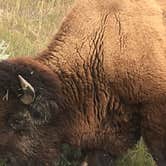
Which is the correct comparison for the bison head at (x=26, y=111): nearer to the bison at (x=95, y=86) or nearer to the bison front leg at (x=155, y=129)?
the bison at (x=95, y=86)

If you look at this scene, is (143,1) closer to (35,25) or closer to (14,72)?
(14,72)

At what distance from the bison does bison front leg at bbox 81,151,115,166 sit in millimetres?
546

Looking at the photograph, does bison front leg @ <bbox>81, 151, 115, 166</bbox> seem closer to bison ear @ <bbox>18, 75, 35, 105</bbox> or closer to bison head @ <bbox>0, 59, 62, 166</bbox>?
bison head @ <bbox>0, 59, 62, 166</bbox>

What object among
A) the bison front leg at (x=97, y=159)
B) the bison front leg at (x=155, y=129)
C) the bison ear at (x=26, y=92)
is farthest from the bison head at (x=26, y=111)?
the bison front leg at (x=97, y=159)

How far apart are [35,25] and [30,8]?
756mm

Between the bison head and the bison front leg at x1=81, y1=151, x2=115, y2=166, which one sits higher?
the bison head

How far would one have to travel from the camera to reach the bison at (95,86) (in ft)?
18.1

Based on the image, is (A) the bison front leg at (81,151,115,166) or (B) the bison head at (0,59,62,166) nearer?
(B) the bison head at (0,59,62,166)

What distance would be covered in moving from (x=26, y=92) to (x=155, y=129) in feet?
4.39

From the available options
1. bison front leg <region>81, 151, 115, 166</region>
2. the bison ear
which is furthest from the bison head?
bison front leg <region>81, 151, 115, 166</region>

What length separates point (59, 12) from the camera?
10.6 meters

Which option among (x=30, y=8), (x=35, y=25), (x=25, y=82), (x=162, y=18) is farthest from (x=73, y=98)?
(x=30, y=8)

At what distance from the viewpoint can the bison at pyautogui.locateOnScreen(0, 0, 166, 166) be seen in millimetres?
5527

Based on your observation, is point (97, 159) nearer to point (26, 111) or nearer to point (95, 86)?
point (95, 86)
